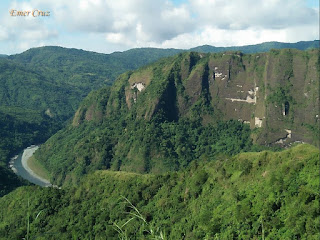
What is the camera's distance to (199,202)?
96.5ft

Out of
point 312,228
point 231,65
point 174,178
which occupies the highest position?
point 231,65

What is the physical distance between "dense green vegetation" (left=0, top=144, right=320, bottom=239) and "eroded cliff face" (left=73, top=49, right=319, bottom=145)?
142 ft

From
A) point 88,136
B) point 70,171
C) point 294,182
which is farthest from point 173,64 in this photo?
point 294,182

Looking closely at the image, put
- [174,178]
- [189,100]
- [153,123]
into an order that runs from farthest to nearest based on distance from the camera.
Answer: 1. [189,100]
2. [153,123]
3. [174,178]

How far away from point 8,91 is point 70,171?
104 m

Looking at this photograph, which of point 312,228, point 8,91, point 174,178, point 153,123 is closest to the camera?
point 312,228

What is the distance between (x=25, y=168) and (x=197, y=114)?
4690 centimetres

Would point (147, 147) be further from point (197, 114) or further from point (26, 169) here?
point (26, 169)

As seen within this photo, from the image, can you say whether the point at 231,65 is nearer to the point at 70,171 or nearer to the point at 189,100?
the point at 189,100

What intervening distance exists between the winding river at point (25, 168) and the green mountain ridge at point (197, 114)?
3.52m

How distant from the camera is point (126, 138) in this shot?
8019 centimetres

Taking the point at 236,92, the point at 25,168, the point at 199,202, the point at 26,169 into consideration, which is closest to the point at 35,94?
the point at 25,168

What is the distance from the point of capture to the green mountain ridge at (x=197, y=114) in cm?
7369

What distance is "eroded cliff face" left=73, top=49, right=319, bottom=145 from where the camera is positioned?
241ft
